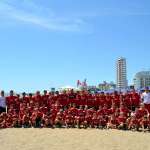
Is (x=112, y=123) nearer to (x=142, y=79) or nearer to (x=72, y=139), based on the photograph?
(x=72, y=139)

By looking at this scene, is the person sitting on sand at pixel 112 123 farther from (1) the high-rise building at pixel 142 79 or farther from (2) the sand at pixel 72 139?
(1) the high-rise building at pixel 142 79

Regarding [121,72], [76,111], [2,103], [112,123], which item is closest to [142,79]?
[121,72]

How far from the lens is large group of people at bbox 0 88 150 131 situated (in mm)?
14547

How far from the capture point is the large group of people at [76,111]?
573 inches

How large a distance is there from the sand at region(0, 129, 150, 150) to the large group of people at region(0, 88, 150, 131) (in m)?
0.72

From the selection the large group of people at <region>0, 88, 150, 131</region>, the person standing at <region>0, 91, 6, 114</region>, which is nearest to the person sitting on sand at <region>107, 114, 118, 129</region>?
the large group of people at <region>0, 88, 150, 131</region>

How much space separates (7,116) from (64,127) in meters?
2.20

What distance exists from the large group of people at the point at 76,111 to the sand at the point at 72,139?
72 cm

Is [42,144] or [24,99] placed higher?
[24,99]

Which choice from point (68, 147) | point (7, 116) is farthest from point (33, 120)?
point (68, 147)

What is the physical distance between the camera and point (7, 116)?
630 inches

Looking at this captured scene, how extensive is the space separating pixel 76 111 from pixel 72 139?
10.2 ft

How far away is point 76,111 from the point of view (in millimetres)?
15492

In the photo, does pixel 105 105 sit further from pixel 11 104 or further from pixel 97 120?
pixel 11 104
